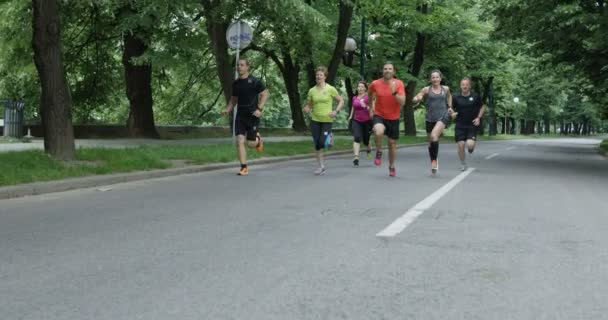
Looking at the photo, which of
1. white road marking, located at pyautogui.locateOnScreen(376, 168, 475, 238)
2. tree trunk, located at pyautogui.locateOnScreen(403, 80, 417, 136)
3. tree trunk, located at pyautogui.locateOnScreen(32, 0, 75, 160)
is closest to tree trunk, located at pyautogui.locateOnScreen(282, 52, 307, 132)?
tree trunk, located at pyautogui.locateOnScreen(403, 80, 417, 136)

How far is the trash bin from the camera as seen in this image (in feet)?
62.4

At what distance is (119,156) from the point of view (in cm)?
1219

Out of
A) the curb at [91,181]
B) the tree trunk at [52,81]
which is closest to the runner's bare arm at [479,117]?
the curb at [91,181]

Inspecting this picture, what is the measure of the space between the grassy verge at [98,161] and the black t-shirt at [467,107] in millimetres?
4624

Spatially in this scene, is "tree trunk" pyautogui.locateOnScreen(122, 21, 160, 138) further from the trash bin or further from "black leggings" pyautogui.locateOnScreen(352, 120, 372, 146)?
"black leggings" pyautogui.locateOnScreen(352, 120, 372, 146)

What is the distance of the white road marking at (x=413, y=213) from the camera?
5875mm

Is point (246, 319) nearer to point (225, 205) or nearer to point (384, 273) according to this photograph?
point (384, 273)

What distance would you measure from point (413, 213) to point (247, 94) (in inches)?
207

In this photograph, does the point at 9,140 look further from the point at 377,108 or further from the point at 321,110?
the point at 377,108

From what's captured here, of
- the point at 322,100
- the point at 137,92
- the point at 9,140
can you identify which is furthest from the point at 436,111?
the point at 137,92

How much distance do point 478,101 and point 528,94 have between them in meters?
59.2

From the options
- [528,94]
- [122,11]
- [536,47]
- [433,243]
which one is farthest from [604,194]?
[528,94]

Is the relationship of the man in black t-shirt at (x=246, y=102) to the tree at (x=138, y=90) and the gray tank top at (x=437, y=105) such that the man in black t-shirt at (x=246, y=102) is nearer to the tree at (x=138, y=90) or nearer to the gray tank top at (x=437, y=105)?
the gray tank top at (x=437, y=105)

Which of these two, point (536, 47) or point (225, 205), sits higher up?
point (536, 47)
